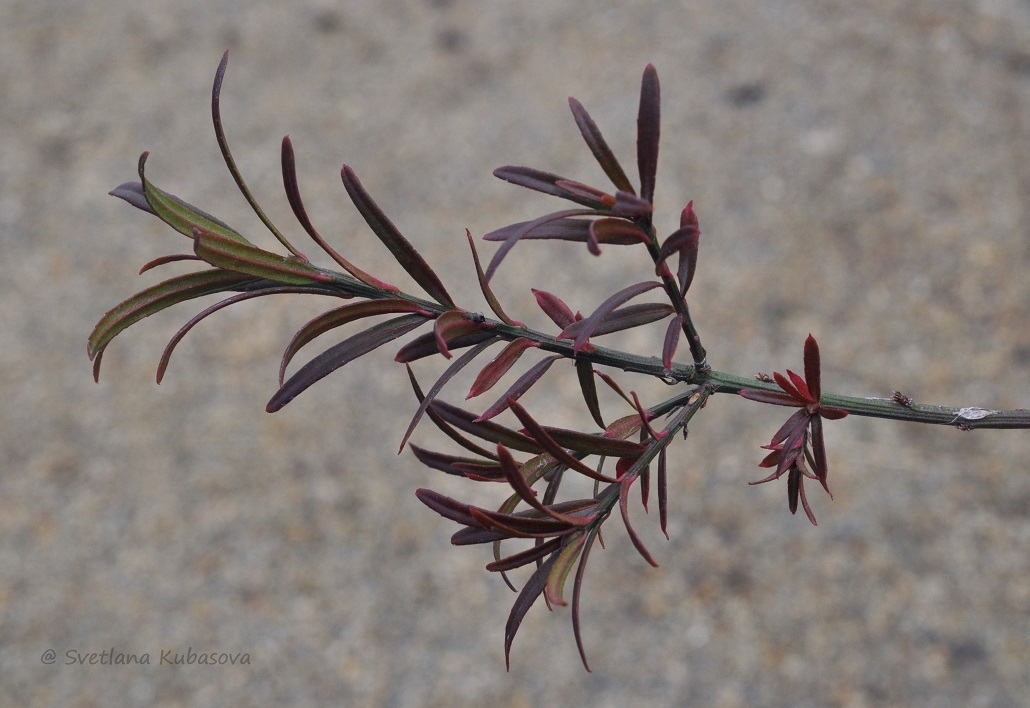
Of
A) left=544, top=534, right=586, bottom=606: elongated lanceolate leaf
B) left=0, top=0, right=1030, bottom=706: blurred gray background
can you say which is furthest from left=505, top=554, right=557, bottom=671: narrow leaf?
left=0, top=0, right=1030, bottom=706: blurred gray background

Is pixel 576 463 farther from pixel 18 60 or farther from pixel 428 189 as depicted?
pixel 18 60

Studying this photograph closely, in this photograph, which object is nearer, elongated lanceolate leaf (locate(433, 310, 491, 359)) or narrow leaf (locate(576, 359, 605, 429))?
elongated lanceolate leaf (locate(433, 310, 491, 359))

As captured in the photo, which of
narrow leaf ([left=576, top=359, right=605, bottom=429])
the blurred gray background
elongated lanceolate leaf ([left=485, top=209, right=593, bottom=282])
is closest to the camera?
elongated lanceolate leaf ([left=485, top=209, right=593, bottom=282])

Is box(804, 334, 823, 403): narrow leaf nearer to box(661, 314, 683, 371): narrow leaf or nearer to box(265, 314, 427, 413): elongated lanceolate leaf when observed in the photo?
box(661, 314, 683, 371): narrow leaf

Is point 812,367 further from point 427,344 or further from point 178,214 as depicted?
point 178,214

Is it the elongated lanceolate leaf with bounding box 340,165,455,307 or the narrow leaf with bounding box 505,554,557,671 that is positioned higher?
the elongated lanceolate leaf with bounding box 340,165,455,307

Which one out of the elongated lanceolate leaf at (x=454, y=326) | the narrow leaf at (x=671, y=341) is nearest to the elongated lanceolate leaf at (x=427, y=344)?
the elongated lanceolate leaf at (x=454, y=326)

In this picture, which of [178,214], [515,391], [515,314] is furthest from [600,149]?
[515,314]

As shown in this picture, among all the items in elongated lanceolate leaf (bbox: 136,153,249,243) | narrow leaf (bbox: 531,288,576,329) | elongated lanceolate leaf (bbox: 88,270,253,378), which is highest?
narrow leaf (bbox: 531,288,576,329)
